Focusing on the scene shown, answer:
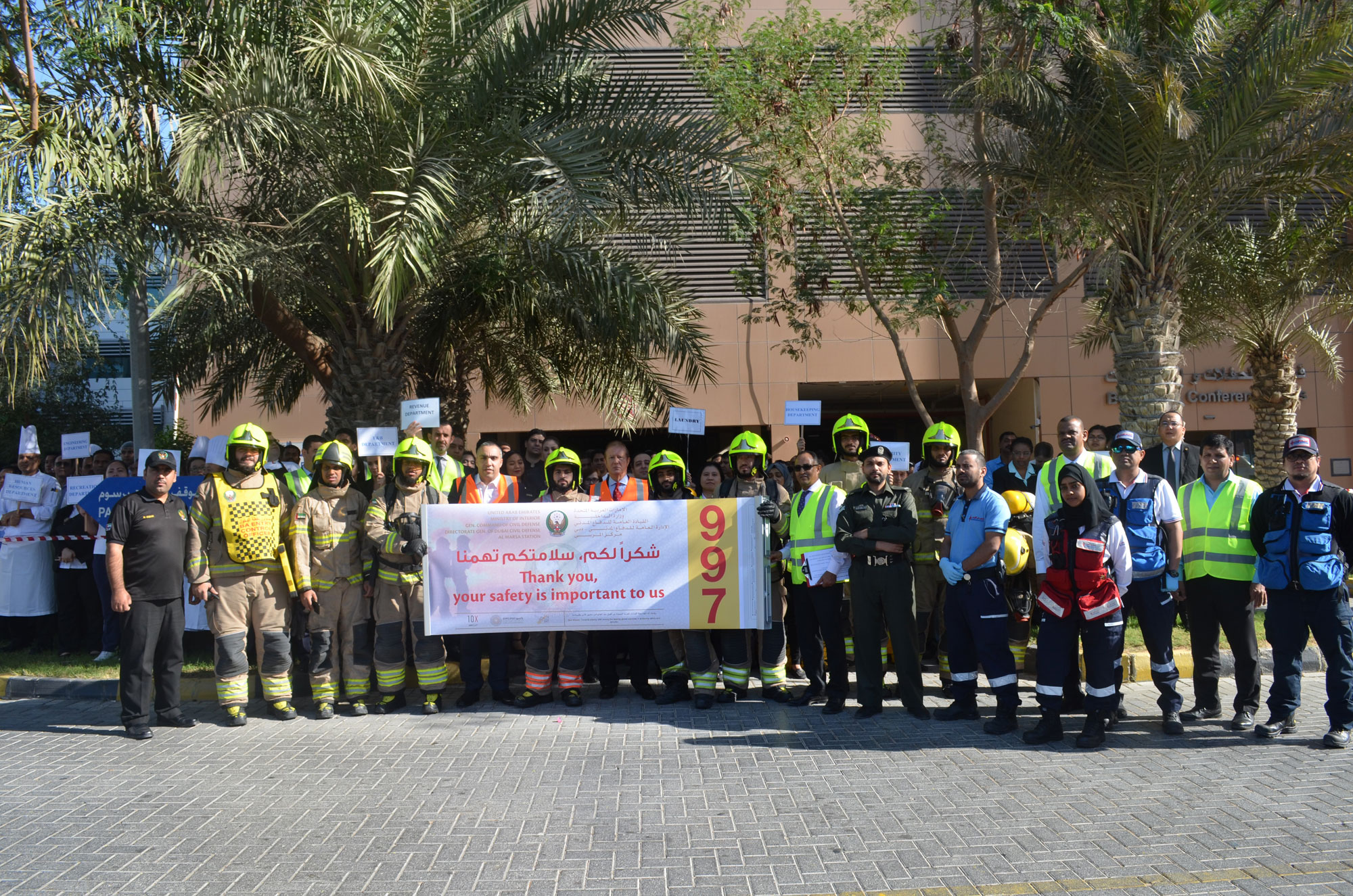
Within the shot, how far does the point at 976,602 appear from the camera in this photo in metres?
7.19

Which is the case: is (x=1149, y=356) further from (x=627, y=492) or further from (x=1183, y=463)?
(x=627, y=492)

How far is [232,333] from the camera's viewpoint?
13.0 meters


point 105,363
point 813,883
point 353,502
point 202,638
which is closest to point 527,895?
point 813,883

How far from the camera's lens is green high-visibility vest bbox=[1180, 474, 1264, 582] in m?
6.93

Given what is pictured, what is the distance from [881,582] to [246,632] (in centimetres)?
502

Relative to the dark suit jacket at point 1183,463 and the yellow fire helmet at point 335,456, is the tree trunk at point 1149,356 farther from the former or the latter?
the yellow fire helmet at point 335,456

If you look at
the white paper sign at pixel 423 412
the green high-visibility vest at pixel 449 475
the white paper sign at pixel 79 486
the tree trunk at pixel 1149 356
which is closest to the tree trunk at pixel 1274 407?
the tree trunk at pixel 1149 356

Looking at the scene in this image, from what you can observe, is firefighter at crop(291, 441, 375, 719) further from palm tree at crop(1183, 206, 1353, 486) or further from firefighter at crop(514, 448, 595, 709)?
palm tree at crop(1183, 206, 1353, 486)

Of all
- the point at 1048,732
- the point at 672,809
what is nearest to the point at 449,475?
the point at 672,809

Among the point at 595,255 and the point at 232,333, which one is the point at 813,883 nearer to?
the point at 595,255

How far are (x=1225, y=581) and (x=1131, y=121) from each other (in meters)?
5.13

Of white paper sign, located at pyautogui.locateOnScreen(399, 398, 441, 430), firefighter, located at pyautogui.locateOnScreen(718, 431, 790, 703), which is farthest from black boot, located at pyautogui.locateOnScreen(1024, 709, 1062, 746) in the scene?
white paper sign, located at pyautogui.locateOnScreen(399, 398, 441, 430)

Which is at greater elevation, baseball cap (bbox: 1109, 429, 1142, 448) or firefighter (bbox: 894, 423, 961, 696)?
baseball cap (bbox: 1109, 429, 1142, 448)

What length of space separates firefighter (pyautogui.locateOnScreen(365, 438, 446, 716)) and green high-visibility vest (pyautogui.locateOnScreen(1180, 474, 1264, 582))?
5.83 metres
